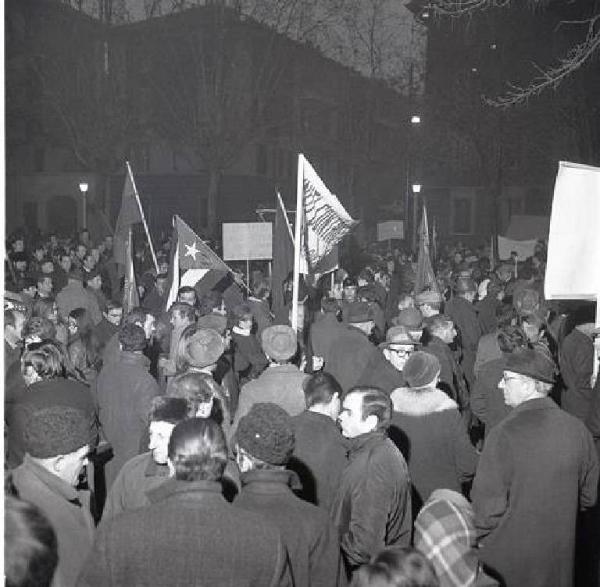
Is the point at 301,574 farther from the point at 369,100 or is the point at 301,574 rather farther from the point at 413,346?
the point at 369,100

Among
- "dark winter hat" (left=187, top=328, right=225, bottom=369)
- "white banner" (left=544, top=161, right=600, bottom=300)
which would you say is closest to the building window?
"white banner" (left=544, top=161, right=600, bottom=300)

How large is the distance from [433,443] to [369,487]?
1216 millimetres

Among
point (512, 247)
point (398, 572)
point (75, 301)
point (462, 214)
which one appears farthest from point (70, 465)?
point (462, 214)

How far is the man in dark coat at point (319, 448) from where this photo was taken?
5.27 metres

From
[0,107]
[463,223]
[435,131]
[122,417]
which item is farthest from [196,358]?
[463,223]

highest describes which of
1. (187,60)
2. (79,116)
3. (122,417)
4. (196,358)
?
(187,60)

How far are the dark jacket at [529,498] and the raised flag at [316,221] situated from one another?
14.9 ft

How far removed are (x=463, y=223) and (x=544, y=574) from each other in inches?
2149

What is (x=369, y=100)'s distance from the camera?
47594 mm

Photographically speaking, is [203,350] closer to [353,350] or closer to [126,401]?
[126,401]

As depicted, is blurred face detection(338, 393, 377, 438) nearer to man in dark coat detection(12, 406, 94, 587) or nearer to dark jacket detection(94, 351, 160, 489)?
man in dark coat detection(12, 406, 94, 587)

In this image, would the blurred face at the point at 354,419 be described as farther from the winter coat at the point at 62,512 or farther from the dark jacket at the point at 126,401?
the dark jacket at the point at 126,401

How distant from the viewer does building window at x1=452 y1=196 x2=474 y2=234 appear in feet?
191

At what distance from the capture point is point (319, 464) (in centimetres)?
527
